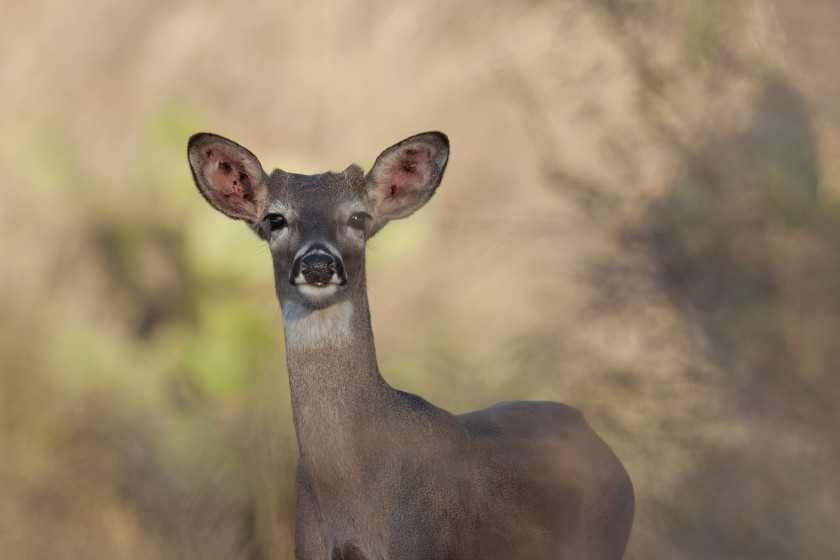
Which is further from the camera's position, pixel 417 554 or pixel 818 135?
pixel 417 554

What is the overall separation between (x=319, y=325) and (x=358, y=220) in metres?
0.66

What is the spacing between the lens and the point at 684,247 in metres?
4.26

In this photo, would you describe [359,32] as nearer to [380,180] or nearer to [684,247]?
[380,180]

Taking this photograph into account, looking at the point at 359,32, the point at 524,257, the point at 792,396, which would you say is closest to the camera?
the point at 792,396

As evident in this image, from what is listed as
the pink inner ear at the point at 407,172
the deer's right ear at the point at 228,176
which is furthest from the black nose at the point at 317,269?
the pink inner ear at the point at 407,172

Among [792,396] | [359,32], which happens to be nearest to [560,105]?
[792,396]

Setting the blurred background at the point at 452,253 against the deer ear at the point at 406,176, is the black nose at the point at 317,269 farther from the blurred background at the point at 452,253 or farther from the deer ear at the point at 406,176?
the deer ear at the point at 406,176

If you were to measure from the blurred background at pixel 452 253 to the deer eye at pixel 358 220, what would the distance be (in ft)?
1.63

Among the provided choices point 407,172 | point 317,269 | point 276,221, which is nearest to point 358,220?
point 276,221

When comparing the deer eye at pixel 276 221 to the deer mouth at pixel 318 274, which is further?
the deer eye at pixel 276 221

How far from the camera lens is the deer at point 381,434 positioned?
5.05 meters

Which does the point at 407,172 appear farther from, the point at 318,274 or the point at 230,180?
the point at 318,274

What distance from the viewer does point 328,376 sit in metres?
5.21

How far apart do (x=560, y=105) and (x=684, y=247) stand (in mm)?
1006
